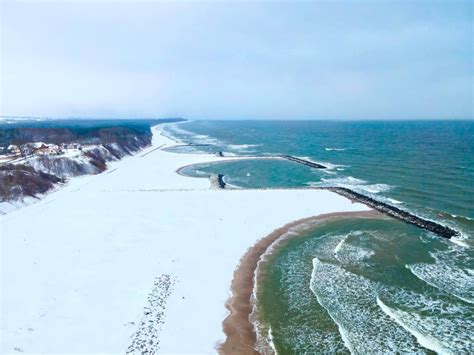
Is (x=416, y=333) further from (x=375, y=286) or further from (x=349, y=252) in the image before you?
(x=349, y=252)

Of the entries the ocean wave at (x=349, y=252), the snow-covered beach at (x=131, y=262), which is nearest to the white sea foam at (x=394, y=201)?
the snow-covered beach at (x=131, y=262)

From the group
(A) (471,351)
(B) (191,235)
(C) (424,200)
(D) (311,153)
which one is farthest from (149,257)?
(D) (311,153)

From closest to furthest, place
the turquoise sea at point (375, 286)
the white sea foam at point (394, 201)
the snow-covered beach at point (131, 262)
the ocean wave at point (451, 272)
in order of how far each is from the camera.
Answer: the snow-covered beach at point (131, 262)
the turquoise sea at point (375, 286)
the ocean wave at point (451, 272)
the white sea foam at point (394, 201)

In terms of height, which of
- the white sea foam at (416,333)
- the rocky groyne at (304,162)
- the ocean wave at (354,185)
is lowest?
the white sea foam at (416,333)

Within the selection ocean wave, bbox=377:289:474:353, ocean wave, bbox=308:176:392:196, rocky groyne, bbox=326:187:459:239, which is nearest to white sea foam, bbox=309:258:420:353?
ocean wave, bbox=377:289:474:353

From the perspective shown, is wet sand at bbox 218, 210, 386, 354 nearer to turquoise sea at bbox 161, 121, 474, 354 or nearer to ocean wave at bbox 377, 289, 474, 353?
turquoise sea at bbox 161, 121, 474, 354

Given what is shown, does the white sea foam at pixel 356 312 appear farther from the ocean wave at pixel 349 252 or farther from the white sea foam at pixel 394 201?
the white sea foam at pixel 394 201

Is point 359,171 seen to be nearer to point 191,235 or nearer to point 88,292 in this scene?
point 191,235
